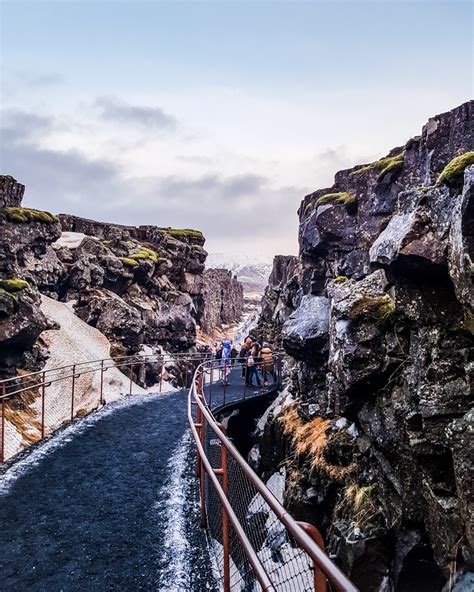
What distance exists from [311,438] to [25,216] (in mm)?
18606

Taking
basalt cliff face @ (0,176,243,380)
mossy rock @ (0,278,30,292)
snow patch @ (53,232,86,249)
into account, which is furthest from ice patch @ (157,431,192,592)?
snow patch @ (53,232,86,249)

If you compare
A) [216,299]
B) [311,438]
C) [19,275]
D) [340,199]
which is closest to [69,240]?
[19,275]

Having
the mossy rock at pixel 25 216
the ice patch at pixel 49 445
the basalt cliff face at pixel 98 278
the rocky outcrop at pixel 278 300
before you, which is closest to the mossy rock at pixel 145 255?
the basalt cliff face at pixel 98 278

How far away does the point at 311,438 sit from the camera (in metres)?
11.3

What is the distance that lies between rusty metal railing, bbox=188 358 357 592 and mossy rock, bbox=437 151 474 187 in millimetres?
4819

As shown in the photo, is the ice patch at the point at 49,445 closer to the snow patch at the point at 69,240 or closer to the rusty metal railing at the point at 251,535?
the rusty metal railing at the point at 251,535

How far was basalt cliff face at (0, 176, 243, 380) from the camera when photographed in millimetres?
15148

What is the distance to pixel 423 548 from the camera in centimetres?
727

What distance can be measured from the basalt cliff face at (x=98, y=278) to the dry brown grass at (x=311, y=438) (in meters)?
8.63

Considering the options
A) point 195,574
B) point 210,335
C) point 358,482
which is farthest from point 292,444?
point 210,335

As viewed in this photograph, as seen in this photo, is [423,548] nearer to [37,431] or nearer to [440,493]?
[440,493]

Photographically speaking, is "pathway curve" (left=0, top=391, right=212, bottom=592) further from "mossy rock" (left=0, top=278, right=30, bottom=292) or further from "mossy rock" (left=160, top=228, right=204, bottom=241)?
"mossy rock" (left=160, top=228, right=204, bottom=241)

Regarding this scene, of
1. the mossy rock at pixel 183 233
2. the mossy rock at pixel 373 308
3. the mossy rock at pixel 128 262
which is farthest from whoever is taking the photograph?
the mossy rock at pixel 183 233

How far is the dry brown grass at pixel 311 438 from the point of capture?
31.3ft
